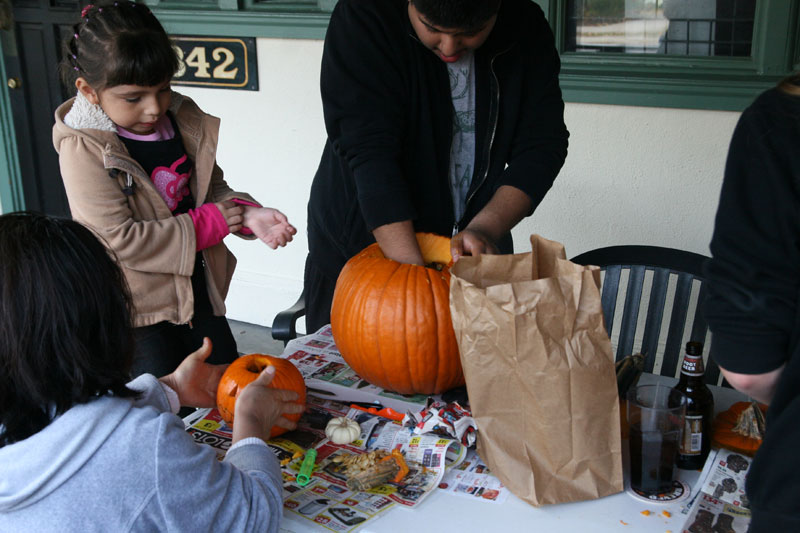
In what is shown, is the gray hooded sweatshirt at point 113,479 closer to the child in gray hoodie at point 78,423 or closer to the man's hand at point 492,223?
the child in gray hoodie at point 78,423

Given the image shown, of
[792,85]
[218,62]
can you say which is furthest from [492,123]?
[218,62]

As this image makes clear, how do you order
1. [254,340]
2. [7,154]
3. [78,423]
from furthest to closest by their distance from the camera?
[7,154] < [254,340] < [78,423]

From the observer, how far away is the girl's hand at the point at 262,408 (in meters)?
1.26

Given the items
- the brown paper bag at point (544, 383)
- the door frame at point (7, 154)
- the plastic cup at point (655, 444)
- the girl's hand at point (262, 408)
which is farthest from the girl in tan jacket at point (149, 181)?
the door frame at point (7, 154)

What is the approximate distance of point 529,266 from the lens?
137cm

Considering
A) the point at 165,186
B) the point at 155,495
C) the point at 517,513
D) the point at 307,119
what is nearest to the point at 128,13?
the point at 165,186

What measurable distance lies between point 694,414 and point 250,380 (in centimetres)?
81

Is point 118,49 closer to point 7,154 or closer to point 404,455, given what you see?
point 404,455

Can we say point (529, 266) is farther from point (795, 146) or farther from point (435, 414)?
point (795, 146)

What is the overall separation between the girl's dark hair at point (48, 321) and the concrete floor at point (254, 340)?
8.46 feet

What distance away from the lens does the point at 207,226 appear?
6.23 ft

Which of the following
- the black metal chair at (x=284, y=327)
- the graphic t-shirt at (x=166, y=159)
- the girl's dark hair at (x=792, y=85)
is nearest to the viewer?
the girl's dark hair at (x=792, y=85)

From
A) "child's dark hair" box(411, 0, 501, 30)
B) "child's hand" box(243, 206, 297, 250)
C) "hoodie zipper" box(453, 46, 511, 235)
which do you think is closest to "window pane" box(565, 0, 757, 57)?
"hoodie zipper" box(453, 46, 511, 235)

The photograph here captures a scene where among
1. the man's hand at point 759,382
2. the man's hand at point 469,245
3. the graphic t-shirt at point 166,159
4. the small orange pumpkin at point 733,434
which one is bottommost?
the small orange pumpkin at point 733,434
